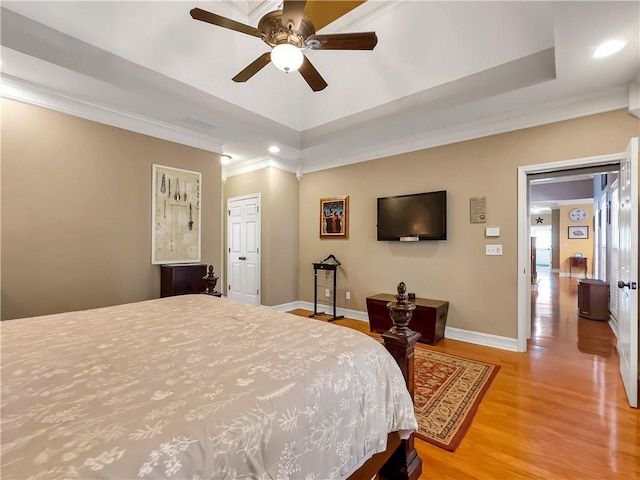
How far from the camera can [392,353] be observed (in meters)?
1.55

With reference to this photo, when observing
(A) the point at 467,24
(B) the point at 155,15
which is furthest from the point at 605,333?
(B) the point at 155,15

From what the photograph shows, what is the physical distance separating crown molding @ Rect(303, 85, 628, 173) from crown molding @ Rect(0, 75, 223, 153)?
2449 millimetres

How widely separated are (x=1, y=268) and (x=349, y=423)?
3.35 m

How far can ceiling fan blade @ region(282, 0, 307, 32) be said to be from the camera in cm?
177

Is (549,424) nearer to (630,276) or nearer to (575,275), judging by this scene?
(630,276)

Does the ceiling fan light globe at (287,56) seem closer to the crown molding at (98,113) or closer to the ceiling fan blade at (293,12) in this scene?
the ceiling fan blade at (293,12)

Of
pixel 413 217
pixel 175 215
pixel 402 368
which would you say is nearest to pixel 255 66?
pixel 175 215

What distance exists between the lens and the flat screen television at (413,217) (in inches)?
152

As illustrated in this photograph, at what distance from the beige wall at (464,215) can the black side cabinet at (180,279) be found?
7.61 feet

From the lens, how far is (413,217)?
13.4 ft

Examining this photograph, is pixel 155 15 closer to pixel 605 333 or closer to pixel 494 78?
pixel 494 78

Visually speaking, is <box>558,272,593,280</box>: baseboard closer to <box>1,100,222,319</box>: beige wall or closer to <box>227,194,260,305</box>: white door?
<box>227,194,260,305</box>: white door

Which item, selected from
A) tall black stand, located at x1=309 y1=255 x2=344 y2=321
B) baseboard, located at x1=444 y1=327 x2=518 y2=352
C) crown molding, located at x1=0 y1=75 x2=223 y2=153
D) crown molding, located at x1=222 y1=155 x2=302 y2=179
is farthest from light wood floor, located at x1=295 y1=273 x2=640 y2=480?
crown molding, located at x1=0 y1=75 x2=223 y2=153

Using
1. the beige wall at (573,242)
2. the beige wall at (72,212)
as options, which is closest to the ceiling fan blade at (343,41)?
the beige wall at (72,212)
